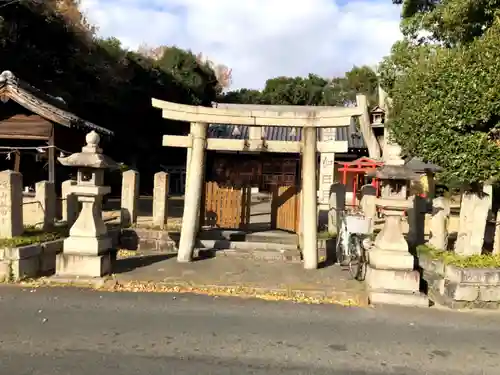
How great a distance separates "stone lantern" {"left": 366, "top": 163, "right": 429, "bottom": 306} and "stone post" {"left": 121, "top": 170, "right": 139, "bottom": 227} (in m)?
6.64

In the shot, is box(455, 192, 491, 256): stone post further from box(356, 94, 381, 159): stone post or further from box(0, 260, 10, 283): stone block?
box(356, 94, 381, 159): stone post

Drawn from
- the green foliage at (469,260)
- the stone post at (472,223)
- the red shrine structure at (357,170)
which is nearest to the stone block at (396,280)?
the green foliage at (469,260)

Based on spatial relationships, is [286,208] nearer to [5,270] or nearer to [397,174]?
→ [397,174]

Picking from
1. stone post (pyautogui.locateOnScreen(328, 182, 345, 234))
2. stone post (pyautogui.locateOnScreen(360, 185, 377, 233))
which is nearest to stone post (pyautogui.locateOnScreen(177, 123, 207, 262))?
stone post (pyautogui.locateOnScreen(328, 182, 345, 234))

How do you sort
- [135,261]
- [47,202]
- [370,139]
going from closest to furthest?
[135,261] → [47,202] → [370,139]

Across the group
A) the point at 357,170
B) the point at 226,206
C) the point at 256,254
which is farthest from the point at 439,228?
the point at 357,170

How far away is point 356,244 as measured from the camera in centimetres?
937

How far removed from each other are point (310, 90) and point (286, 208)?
34599mm

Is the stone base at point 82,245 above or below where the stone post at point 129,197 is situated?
below

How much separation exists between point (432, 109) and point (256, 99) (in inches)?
1508

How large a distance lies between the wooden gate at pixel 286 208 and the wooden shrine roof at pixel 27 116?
630cm

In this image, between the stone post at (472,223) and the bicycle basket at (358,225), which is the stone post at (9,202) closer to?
the bicycle basket at (358,225)

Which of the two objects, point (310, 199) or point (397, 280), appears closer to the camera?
point (397, 280)

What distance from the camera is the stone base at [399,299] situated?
7747 millimetres
